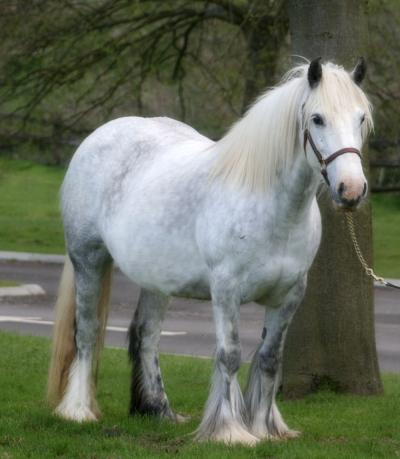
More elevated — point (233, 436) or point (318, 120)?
point (318, 120)

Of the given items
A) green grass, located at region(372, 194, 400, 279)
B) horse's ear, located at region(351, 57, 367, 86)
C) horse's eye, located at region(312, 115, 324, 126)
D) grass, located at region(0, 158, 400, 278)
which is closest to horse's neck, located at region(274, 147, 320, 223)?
horse's eye, located at region(312, 115, 324, 126)

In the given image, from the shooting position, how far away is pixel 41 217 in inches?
1088

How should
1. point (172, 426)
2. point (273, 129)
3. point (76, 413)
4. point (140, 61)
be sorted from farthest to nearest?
1. point (140, 61)
2. point (76, 413)
3. point (172, 426)
4. point (273, 129)

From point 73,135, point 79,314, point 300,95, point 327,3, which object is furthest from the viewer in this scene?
point 73,135

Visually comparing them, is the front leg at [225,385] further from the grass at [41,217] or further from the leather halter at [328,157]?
the grass at [41,217]

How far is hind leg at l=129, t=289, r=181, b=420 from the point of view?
7.33m

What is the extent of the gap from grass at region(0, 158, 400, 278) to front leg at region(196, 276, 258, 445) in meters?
12.1

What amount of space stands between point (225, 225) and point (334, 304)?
A: 2145 millimetres

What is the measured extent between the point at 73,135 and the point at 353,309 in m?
11.7

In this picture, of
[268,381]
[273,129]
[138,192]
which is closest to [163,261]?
[138,192]

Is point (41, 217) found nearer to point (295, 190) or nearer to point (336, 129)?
point (295, 190)

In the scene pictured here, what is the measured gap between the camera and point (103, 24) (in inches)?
691

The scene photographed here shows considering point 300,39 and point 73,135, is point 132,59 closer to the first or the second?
point 73,135

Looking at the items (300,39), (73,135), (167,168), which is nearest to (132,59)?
(73,135)
